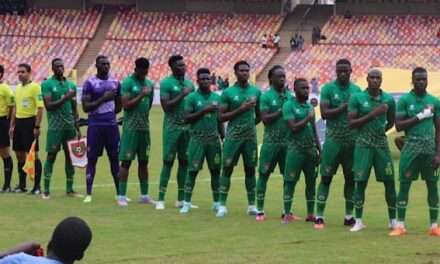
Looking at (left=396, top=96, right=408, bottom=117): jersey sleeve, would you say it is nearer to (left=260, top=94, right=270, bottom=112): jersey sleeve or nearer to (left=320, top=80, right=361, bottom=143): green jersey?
(left=320, top=80, right=361, bottom=143): green jersey

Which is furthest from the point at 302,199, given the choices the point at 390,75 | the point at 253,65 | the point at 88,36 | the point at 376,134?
the point at 88,36

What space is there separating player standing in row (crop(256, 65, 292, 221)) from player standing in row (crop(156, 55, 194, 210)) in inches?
56.4

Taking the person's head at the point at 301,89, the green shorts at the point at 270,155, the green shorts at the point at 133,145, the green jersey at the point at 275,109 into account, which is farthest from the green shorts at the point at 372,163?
the green shorts at the point at 133,145

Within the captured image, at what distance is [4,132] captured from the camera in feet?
54.7

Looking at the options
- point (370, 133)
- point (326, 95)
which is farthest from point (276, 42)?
point (370, 133)

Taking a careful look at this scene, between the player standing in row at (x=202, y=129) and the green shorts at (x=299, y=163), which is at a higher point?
the player standing in row at (x=202, y=129)

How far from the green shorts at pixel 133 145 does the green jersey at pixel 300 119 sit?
8.48 feet

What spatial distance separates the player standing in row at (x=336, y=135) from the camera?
1288 cm

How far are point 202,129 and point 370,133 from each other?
275 cm

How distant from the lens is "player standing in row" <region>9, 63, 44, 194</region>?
16203 millimetres

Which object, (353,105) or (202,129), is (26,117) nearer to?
(202,129)

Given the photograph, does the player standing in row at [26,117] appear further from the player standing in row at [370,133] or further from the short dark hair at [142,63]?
the player standing in row at [370,133]

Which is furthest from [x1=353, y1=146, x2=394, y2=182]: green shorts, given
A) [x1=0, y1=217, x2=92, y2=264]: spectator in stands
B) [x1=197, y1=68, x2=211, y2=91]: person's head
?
[x1=0, y1=217, x2=92, y2=264]: spectator in stands

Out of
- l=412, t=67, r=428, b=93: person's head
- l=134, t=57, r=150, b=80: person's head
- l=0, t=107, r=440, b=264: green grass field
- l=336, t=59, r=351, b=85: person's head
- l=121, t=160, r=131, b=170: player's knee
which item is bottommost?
l=0, t=107, r=440, b=264: green grass field
